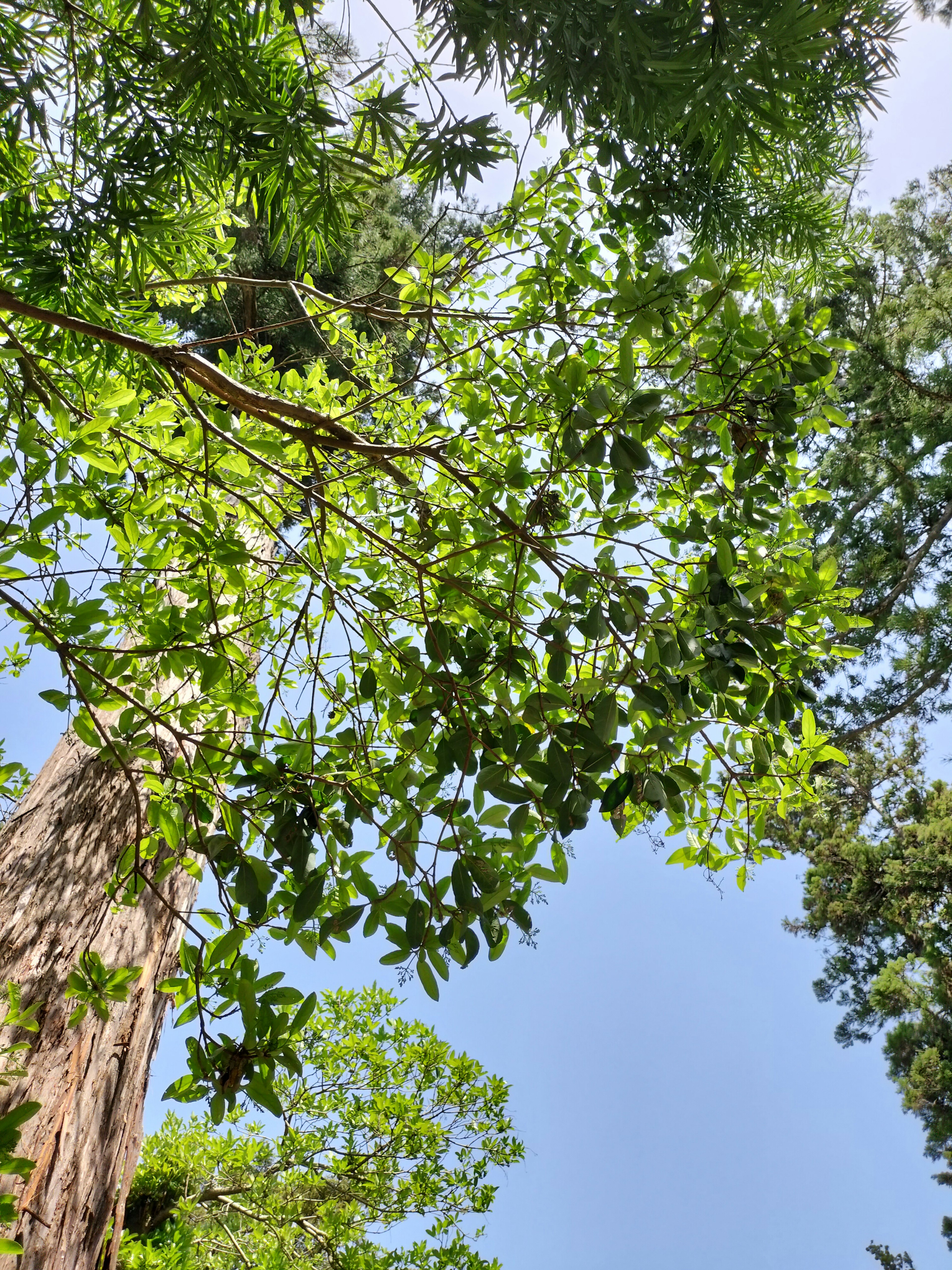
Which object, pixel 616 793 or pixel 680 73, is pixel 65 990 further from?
pixel 680 73

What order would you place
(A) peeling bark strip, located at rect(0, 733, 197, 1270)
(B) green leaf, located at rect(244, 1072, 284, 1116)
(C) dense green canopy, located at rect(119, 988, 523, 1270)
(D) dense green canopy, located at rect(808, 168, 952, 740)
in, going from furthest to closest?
1. (D) dense green canopy, located at rect(808, 168, 952, 740)
2. (C) dense green canopy, located at rect(119, 988, 523, 1270)
3. (A) peeling bark strip, located at rect(0, 733, 197, 1270)
4. (B) green leaf, located at rect(244, 1072, 284, 1116)

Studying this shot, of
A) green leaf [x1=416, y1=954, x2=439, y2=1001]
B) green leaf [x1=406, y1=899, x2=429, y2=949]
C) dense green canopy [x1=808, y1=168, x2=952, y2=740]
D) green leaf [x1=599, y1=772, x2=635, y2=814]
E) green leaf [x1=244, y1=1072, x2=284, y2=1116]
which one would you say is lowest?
green leaf [x1=244, y1=1072, x2=284, y2=1116]

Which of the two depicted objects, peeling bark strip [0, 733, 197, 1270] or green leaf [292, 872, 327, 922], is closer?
green leaf [292, 872, 327, 922]

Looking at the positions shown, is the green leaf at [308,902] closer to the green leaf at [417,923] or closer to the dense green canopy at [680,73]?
the green leaf at [417,923]

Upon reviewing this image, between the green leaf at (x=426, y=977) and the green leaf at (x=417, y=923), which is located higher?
the green leaf at (x=417, y=923)

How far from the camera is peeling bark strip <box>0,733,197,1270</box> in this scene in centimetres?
149

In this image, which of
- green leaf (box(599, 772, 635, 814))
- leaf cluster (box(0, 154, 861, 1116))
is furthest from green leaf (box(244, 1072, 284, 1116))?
green leaf (box(599, 772, 635, 814))

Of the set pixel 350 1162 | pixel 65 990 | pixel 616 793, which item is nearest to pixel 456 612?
pixel 616 793

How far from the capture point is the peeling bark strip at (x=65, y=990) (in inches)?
58.8

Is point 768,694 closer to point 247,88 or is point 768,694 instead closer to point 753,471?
point 753,471

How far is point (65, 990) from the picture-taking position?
1657 millimetres

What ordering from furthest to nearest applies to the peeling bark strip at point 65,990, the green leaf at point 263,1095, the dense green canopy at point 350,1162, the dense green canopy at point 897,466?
the dense green canopy at point 897,466 → the dense green canopy at point 350,1162 → the peeling bark strip at point 65,990 → the green leaf at point 263,1095

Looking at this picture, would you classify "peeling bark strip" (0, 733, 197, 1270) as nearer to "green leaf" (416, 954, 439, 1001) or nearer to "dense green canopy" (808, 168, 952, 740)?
"green leaf" (416, 954, 439, 1001)

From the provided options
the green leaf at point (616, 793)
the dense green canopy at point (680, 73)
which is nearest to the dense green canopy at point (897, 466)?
the dense green canopy at point (680, 73)
